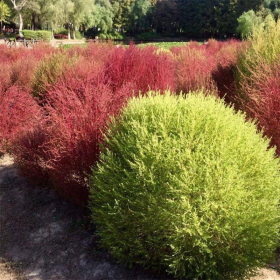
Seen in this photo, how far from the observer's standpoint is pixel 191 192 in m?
2.79

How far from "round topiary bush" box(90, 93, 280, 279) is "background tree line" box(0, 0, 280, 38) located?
111 ft

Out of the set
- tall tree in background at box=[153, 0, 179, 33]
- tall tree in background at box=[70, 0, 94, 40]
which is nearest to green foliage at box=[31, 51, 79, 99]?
tall tree in background at box=[70, 0, 94, 40]

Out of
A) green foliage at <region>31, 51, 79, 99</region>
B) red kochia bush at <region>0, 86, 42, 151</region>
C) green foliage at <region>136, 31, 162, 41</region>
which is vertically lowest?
red kochia bush at <region>0, 86, 42, 151</region>

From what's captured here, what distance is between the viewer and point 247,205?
2.85 m

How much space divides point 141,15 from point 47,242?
5888 centimetres

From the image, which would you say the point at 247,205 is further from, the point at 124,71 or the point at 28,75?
the point at 28,75

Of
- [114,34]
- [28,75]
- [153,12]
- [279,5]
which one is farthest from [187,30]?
[28,75]

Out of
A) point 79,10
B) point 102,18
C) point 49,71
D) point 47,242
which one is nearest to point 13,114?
point 49,71

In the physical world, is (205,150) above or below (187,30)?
below

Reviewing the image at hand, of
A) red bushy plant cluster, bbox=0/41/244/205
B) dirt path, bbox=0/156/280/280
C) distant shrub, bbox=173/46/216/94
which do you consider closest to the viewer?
dirt path, bbox=0/156/280/280

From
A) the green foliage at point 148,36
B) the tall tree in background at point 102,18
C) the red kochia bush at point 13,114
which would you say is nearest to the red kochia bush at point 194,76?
the red kochia bush at point 13,114

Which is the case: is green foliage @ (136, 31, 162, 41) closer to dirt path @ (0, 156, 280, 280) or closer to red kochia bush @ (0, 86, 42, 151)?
red kochia bush @ (0, 86, 42, 151)

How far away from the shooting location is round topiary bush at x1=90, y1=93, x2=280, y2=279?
277 cm

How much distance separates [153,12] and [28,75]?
2184 inches
